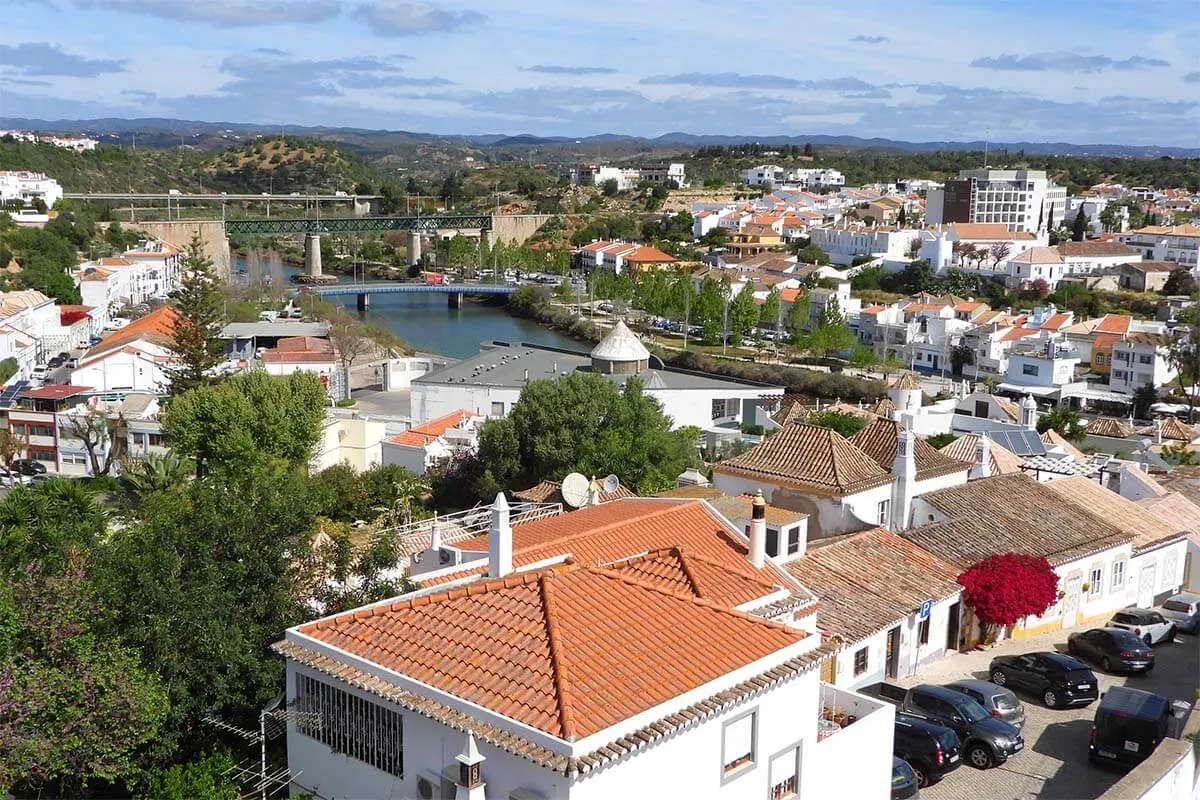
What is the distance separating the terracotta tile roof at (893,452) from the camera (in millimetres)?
18000

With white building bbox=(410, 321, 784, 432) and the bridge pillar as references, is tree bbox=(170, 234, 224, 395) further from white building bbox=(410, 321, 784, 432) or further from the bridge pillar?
the bridge pillar

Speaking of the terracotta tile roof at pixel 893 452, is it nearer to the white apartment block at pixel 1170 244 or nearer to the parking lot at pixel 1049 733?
the parking lot at pixel 1049 733

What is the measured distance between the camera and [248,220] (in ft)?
306

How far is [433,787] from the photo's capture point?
25.3ft

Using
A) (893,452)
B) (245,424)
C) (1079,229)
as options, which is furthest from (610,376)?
(1079,229)

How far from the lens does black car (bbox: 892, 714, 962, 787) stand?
11195 millimetres

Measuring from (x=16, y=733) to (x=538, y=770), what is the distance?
3835mm

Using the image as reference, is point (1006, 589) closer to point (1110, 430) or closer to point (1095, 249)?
point (1110, 430)

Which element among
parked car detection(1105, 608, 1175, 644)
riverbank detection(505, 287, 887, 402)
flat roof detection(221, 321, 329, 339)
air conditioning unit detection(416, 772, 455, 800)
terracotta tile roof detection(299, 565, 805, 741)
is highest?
terracotta tile roof detection(299, 565, 805, 741)

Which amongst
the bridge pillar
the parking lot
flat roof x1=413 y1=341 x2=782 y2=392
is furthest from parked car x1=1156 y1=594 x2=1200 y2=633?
the bridge pillar

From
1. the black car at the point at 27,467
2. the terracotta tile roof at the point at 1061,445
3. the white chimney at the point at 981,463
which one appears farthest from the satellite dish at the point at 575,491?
the black car at the point at 27,467

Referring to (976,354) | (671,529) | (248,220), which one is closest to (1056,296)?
(976,354)

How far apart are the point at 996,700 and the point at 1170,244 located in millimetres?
74935

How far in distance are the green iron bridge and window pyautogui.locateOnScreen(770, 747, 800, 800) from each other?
282 ft
